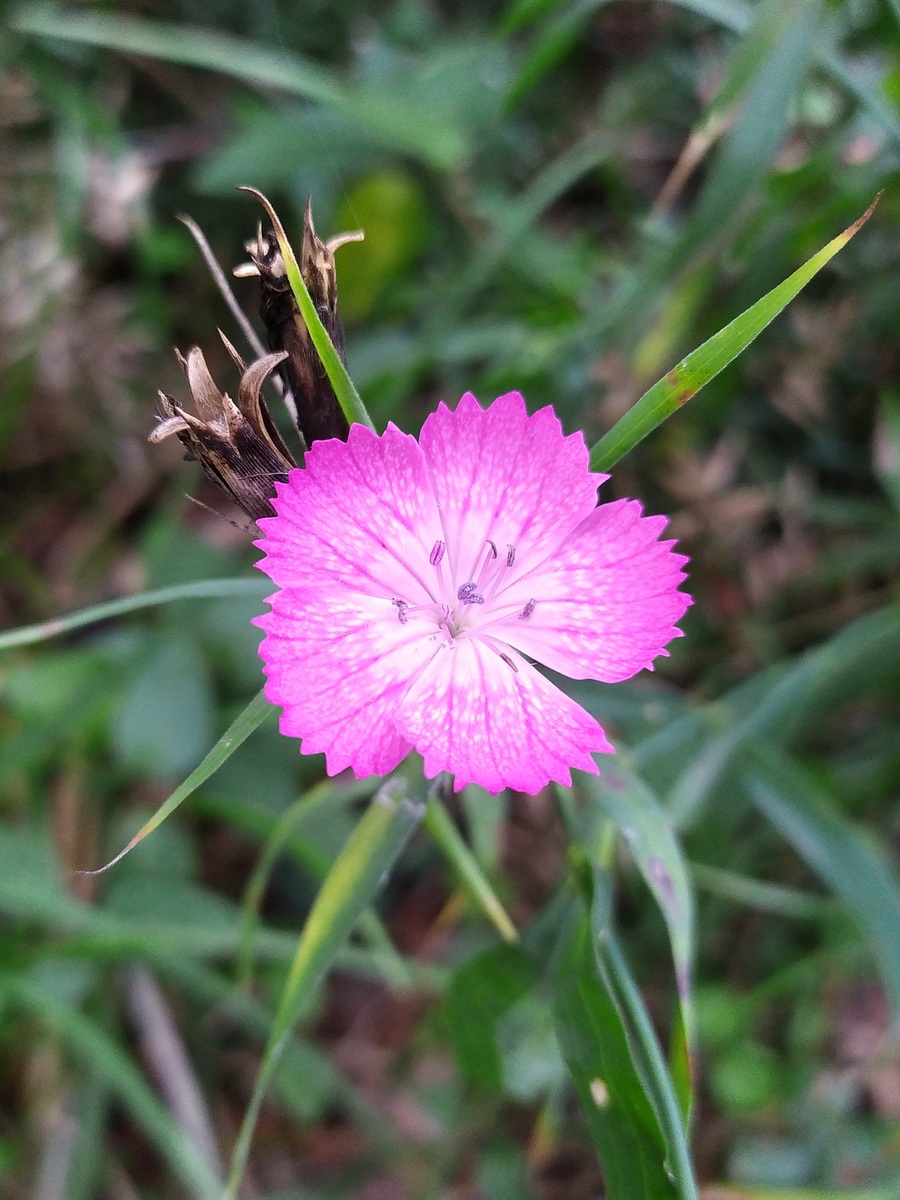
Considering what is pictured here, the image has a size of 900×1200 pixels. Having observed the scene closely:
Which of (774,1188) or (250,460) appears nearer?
(250,460)

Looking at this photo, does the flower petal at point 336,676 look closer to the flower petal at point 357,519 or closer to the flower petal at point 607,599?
the flower petal at point 357,519

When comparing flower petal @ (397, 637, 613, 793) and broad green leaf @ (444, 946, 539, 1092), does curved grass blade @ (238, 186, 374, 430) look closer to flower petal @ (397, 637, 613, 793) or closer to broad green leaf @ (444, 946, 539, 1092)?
flower petal @ (397, 637, 613, 793)

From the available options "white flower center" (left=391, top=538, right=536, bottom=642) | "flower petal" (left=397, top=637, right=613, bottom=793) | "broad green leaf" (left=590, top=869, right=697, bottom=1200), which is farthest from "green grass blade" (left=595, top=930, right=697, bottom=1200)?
"white flower center" (left=391, top=538, right=536, bottom=642)

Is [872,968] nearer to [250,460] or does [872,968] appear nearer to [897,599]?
[897,599]

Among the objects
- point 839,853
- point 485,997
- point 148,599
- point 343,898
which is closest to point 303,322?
point 148,599

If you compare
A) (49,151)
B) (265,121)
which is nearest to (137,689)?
(265,121)

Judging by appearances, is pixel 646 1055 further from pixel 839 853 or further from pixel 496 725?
pixel 839 853

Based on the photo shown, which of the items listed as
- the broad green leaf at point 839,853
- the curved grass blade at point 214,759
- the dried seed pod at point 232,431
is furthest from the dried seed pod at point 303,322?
the broad green leaf at point 839,853
